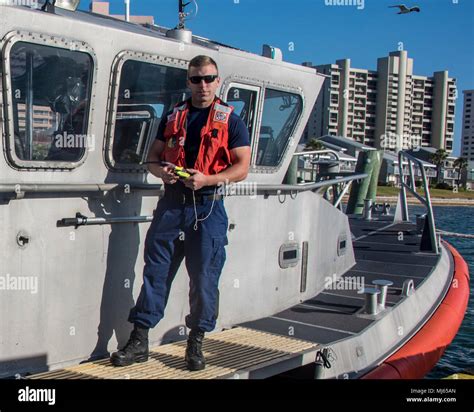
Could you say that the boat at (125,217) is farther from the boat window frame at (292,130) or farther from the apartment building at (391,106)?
the apartment building at (391,106)

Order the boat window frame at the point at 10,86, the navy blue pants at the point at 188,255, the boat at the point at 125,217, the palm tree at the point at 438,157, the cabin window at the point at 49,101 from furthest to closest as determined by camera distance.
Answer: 1. the palm tree at the point at 438,157
2. the navy blue pants at the point at 188,255
3. the boat at the point at 125,217
4. the cabin window at the point at 49,101
5. the boat window frame at the point at 10,86

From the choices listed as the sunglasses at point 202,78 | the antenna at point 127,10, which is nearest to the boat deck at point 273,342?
the sunglasses at point 202,78

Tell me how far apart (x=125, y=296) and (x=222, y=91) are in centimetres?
185

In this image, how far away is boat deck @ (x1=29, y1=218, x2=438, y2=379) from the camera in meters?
4.19

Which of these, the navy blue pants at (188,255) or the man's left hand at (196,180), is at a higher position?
the man's left hand at (196,180)

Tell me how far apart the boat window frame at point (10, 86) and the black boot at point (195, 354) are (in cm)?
142

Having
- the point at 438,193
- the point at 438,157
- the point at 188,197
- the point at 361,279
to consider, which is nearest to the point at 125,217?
the point at 188,197

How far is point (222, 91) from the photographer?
17.1 feet

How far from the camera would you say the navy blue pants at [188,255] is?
4.21 metres

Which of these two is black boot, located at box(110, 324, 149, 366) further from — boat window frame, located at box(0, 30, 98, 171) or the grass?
the grass

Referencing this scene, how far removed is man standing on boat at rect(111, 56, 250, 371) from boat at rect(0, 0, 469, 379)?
35 cm

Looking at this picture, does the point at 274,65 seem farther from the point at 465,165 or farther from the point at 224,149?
the point at 465,165

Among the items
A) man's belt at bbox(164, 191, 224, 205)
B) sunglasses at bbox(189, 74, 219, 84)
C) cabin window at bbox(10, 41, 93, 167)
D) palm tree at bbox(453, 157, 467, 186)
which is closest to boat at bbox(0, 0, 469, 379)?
cabin window at bbox(10, 41, 93, 167)

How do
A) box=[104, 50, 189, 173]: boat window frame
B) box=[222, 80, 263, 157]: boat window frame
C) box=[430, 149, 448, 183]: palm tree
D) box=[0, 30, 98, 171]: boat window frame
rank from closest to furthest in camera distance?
box=[0, 30, 98, 171]: boat window frame
box=[104, 50, 189, 173]: boat window frame
box=[222, 80, 263, 157]: boat window frame
box=[430, 149, 448, 183]: palm tree
